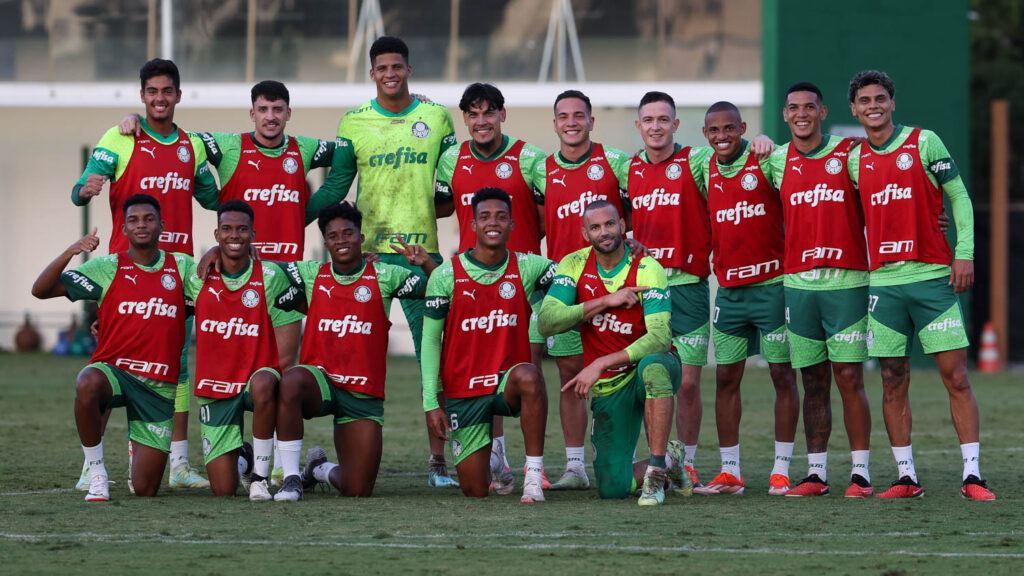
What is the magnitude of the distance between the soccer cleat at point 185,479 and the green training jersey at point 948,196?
4243 millimetres

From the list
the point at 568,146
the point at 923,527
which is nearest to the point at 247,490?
the point at 568,146

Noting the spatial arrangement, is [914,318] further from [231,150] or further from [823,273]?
[231,150]

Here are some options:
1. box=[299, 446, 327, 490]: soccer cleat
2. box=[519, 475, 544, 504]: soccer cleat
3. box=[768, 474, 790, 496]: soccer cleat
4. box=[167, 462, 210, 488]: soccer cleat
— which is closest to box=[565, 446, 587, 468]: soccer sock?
box=[519, 475, 544, 504]: soccer cleat

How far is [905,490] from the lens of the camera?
8203 millimetres

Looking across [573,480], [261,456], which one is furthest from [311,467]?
[573,480]

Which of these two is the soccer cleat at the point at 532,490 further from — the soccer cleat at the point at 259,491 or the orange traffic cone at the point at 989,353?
the orange traffic cone at the point at 989,353

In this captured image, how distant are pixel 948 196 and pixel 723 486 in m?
2.13

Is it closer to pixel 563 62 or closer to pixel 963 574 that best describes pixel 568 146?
pixel 963 574

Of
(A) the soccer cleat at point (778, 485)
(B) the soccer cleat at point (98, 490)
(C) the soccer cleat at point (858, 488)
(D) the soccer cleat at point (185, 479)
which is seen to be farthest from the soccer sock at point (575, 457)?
(B) the soccer cleat at point (98, 490)

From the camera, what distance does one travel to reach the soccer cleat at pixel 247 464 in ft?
28.2

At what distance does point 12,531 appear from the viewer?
269 inches

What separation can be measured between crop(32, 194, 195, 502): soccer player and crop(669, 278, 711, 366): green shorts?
3000mm

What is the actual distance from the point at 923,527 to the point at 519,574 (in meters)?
2.32

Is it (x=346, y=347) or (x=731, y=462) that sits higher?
(x=346, y=347)
